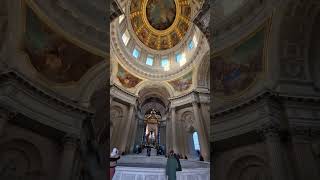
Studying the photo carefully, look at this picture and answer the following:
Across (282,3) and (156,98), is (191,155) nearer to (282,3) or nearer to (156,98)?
(156,98)

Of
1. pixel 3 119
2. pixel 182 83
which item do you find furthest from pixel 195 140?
pixel 3 119

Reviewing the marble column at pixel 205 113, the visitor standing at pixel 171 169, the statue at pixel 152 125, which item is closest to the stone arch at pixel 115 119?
the statue at pixel 152 125

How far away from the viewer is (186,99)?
19141 millimetres

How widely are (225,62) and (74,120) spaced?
6.00 m

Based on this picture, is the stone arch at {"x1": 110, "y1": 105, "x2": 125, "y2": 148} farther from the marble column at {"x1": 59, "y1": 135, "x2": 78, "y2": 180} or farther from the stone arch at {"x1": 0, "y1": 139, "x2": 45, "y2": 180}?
the marble column at {"x1": 59, "y1": 135, "x2": 78, "y2": 180}

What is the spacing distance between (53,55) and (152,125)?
16.1m

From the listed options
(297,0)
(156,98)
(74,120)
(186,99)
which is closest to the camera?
(74,120)

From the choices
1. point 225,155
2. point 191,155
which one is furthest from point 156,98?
point 225,155

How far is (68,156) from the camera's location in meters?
5.84

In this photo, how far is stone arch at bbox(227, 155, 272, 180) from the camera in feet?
22.2

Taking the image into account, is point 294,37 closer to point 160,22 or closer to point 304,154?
point 304,154

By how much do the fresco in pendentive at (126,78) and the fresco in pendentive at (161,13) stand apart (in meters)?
6.31

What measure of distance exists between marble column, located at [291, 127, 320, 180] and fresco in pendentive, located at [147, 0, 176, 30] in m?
18.3

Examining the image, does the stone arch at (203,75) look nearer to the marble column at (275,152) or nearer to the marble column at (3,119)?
the marble column at (275,152)
